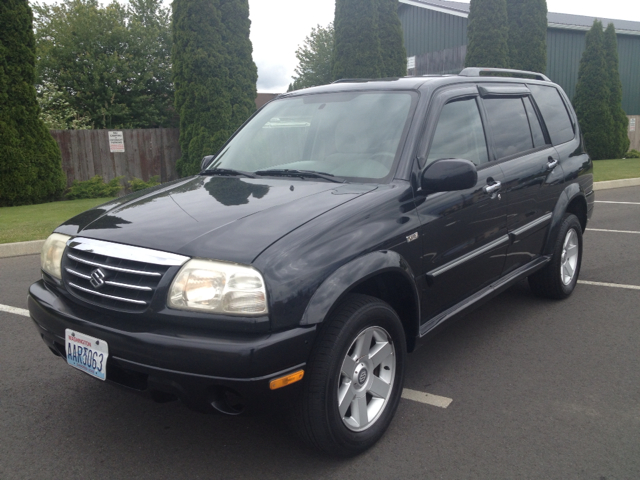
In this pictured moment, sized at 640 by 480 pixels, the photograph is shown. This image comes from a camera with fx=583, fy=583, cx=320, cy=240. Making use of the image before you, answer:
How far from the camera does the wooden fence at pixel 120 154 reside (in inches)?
640

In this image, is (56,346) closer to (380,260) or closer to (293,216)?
(293,216)

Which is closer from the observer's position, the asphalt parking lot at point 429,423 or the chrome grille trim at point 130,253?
the chrome grille trim at point 130,253

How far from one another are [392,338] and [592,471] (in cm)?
111

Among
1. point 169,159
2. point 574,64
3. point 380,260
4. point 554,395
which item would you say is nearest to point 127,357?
point 380,260

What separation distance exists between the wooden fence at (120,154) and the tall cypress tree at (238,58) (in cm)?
285

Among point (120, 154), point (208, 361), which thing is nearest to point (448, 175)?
point (208, 361)

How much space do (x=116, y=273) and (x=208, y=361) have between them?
2.18 ft

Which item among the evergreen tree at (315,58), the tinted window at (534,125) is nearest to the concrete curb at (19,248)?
the tinted window at (534,125)

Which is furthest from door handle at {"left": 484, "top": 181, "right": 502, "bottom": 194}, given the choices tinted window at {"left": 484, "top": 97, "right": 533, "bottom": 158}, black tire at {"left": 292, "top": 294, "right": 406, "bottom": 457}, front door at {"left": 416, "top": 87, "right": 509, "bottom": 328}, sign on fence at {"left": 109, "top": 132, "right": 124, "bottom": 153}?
sign on fence at {"left": 109, "top": 132, "right": 124, "bottom": 153}

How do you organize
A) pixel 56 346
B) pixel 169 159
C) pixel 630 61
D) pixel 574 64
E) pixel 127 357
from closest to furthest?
pixel 127 357
pixel 56 346
pixel 169 159
pixel 574 64
pixel 630 61

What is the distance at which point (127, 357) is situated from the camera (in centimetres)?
256

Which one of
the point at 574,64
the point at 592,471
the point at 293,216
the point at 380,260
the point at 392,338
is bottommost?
the point at 592,471

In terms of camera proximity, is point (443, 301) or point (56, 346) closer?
point (56, 346)

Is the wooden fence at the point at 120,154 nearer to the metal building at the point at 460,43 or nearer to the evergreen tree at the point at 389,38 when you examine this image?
the evergreen tree at the point at 389,38
